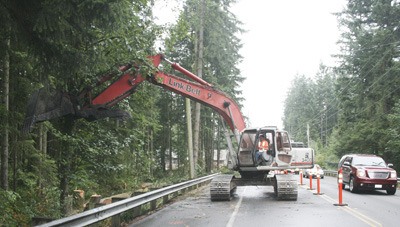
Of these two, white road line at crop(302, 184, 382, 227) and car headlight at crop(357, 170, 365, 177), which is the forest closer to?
white road line at crop(302, 184, 382, 227)

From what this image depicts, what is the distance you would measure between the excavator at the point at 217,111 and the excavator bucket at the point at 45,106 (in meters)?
0.03

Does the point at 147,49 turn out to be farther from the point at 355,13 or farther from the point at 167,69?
the point at 355,13

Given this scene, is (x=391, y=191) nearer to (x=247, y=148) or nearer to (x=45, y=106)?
(x=247, y=148)

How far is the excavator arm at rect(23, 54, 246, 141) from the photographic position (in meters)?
10.5

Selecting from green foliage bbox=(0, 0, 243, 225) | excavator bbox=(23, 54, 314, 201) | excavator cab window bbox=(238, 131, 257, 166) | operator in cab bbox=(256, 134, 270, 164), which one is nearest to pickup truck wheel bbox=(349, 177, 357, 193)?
excavator bbox=(23, 54, 314, 201)

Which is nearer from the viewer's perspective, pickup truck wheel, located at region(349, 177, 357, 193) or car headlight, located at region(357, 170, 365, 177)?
car headlight, located at region(357, 170, 365, 177)

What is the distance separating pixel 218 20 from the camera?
2886 cm

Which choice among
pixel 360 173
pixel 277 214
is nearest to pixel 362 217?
pixel 277 214

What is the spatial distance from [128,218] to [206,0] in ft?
61.0

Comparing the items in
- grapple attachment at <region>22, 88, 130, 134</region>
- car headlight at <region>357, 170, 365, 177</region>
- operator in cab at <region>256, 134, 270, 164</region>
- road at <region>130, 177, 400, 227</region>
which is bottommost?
road at <region>130, 177, 400, 227</region>

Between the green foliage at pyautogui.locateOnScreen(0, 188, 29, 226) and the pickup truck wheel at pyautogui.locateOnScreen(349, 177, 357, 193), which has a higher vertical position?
the green foliage at pyautogui.locateOnScreen(0, 188, 29, 226)

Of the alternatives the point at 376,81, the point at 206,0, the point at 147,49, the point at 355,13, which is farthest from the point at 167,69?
the point at 355,13

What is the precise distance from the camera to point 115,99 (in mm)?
13336

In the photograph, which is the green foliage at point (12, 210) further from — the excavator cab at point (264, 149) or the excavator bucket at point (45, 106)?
the excavator cab at point (264, 149)
